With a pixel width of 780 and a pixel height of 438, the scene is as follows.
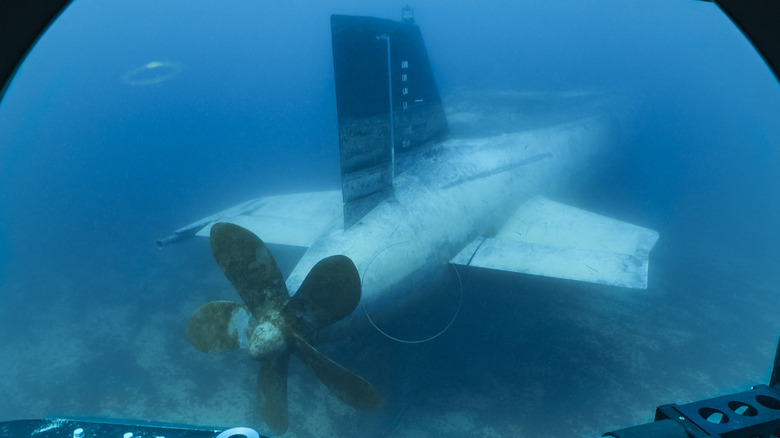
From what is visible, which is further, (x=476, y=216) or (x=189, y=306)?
(x=189, y=306)

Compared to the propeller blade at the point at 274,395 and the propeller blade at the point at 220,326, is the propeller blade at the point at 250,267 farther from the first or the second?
the propeller blade at the point at 274,395

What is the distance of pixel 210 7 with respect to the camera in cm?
11212

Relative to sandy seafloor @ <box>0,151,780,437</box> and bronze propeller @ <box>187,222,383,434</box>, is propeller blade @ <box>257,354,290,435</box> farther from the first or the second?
sandy seafloor @ <box>0,151,780,437</box>

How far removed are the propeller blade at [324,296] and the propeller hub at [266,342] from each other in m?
0.24

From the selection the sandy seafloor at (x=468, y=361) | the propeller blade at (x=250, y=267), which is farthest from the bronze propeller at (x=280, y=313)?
the sandy seafloor at (x=468, y=361)

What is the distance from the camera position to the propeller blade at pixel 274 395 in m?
5.10

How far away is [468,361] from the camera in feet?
25.1

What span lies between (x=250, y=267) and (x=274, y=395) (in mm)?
1815

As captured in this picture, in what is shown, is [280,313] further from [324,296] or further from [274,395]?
[274,395]

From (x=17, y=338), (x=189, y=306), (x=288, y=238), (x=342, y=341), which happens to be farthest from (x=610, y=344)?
(x=17, y=338)

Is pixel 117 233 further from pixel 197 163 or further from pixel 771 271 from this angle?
pixel 771 271

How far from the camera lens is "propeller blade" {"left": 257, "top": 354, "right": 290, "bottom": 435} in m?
5.10

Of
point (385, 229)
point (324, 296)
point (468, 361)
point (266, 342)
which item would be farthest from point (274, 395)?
point (468, 361)

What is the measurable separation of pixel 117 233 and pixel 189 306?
8.74 metres
